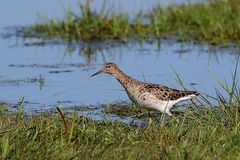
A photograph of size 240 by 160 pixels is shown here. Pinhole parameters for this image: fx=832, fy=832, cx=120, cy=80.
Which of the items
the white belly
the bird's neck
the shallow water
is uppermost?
the bird's neck

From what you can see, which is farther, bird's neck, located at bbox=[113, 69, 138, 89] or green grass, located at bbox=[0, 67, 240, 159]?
bird's neck, located at bbox=[113, 69, 138, 89]

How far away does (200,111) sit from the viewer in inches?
302

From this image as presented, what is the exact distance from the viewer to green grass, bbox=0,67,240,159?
19.6 ft

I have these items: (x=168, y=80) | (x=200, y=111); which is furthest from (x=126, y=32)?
(x=200, y=111)

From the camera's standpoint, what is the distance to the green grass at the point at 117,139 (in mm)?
5988

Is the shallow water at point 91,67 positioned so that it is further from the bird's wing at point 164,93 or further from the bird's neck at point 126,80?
the bird's wing at point 164,93

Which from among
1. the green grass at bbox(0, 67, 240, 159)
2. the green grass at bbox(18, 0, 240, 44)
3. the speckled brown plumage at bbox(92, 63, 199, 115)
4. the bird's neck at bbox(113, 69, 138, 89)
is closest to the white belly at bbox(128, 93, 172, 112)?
the speckled brown plumage at bbox(92, 63, 199, 115)

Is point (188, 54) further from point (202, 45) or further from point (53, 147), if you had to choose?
point (53, 147)

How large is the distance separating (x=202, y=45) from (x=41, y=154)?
6778 millimetres

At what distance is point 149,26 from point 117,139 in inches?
262

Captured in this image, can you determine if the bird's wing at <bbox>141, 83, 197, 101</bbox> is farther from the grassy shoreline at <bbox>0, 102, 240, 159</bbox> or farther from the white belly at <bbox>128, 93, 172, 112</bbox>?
the grassy shoreline at <bbox>0, 102, 240, 159</bbox>

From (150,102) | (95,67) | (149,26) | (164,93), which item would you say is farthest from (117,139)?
(149,26)

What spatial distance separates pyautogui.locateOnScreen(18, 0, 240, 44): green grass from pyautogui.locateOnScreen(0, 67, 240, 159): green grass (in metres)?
5.30

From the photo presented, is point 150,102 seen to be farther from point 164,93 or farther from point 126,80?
point 126,80
